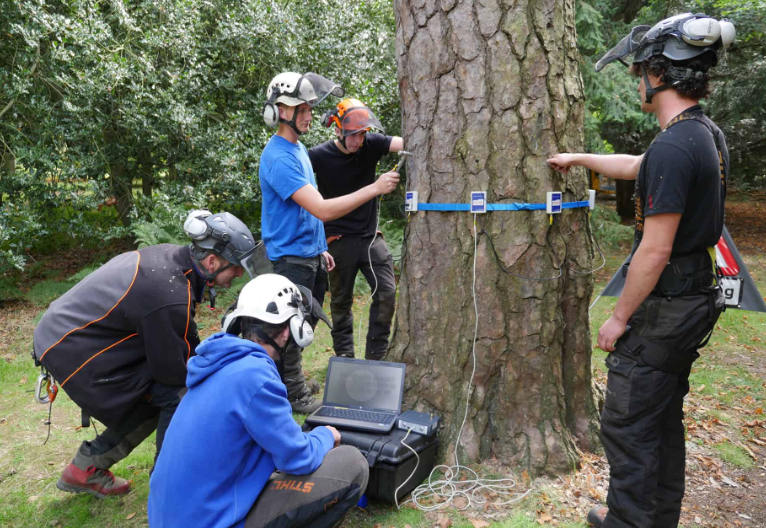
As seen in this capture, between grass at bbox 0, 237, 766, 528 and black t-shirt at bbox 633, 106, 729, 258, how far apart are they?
1.71 m

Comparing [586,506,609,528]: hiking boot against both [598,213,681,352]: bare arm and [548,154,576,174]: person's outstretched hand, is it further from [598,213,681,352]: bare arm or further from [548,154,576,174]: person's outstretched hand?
[548,154,576,174]: person's outstretched hand

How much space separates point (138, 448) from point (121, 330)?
1.61m

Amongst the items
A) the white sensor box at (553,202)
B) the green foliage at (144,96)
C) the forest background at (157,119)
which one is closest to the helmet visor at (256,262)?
the white sensor box at (553,202)

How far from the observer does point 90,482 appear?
145 inches

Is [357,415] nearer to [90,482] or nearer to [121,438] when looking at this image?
[121,438]

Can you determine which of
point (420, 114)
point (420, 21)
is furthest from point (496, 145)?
Answer: point (420, 21)

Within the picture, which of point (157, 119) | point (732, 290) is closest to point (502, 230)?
point (732, 290)

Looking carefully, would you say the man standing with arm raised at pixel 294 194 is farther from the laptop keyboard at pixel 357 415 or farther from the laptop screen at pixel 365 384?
the laptop keyboard at pixel 357 415

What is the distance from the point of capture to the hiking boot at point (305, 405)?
464cm

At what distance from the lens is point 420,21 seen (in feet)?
11.9

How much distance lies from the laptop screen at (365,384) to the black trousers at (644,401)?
129 centimetres

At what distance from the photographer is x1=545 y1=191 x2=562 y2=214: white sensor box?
348cm

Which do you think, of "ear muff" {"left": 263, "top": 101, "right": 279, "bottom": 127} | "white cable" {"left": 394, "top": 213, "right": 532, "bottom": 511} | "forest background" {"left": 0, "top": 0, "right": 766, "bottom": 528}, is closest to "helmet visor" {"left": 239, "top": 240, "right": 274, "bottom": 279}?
"ear muff" {"left": 263, "top": 101, "right": 279, "bottom": 127}

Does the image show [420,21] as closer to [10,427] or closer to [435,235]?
[435,235]
